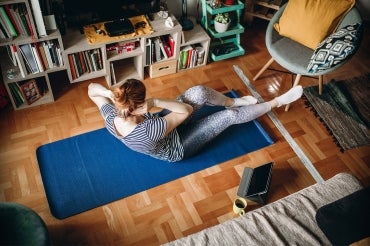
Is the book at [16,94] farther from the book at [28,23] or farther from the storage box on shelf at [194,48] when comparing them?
the storage box on shelf at [194,48]

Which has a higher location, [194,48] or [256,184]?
[194,48]

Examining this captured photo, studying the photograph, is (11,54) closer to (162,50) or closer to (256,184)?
(162,50)

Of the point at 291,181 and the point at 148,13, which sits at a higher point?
the point at 148,13

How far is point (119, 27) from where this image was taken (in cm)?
264

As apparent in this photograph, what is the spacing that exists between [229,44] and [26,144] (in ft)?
6.49

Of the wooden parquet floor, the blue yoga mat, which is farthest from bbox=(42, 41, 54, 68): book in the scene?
the blue yoga mat

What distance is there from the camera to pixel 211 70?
10.5 feet

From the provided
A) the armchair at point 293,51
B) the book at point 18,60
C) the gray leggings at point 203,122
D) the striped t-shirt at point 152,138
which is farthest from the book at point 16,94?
the armchair at point 293,51

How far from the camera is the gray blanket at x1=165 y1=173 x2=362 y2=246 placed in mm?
1754

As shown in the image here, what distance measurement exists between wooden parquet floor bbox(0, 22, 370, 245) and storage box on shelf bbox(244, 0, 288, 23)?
0.61m

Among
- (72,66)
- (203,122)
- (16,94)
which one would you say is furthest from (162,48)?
(16,94)

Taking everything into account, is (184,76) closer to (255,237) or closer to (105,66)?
(105,66)

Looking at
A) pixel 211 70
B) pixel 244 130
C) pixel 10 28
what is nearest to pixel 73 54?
pixel 10 28

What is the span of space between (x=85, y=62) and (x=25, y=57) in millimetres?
439
